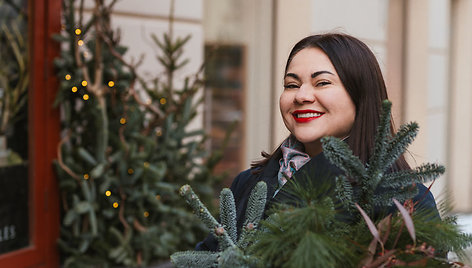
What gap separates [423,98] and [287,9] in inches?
107

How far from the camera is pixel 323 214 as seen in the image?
104cm

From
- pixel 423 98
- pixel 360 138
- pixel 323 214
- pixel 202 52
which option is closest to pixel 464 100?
pixel 423 98

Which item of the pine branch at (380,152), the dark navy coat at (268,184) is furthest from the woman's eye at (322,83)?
the pine branch at (380,152)

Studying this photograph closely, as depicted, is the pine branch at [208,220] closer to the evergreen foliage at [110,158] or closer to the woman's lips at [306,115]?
the woman's lips at [306,115]

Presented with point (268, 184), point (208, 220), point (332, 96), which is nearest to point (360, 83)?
point (332, 96)

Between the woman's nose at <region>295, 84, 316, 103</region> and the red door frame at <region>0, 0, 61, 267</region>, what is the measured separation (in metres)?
2.36

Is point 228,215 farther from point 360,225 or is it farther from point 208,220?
point 360,225

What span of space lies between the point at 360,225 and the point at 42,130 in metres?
2.85

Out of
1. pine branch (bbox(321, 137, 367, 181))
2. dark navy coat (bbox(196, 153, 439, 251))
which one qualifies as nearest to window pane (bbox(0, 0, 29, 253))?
dark navy coat (bbox(196, 153, 439, 251))

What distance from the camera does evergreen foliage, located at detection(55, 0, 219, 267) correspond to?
135 inches

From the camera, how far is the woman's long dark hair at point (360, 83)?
1.61m

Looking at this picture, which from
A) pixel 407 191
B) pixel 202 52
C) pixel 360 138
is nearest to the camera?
pixel 407 191

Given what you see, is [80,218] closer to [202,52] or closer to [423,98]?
[202,52]

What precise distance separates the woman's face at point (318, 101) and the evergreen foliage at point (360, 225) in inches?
15.8
